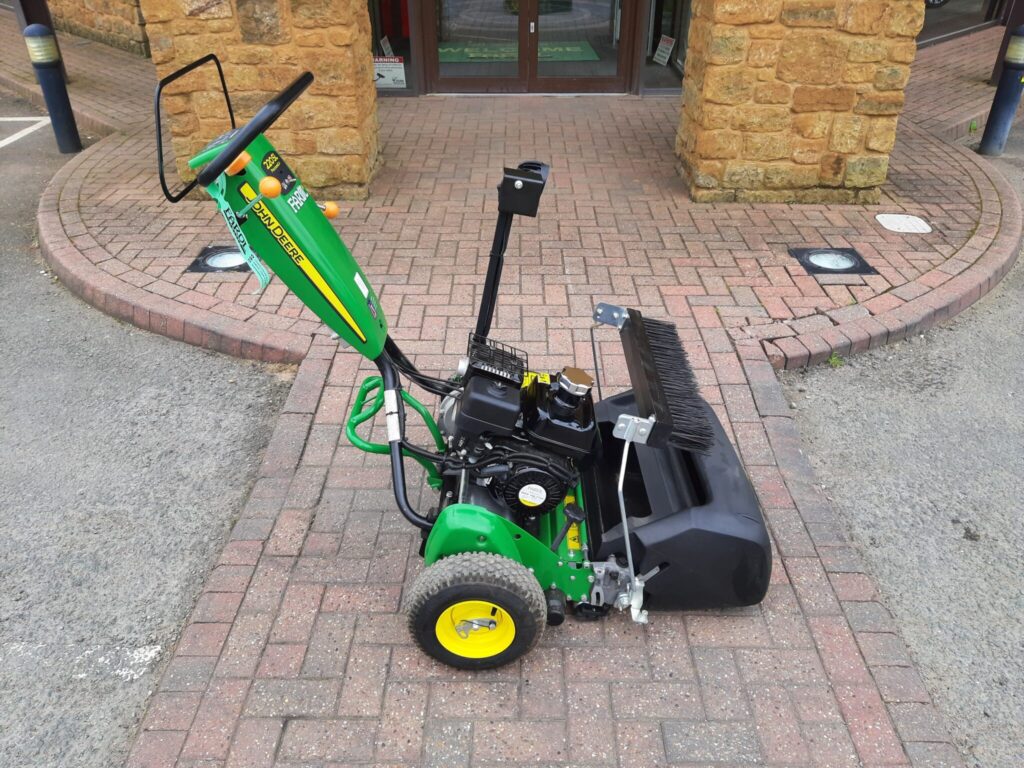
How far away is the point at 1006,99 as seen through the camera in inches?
286

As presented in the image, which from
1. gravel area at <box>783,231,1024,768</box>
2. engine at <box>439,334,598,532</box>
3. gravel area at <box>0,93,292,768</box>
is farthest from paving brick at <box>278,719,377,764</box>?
gravel area at <box>783,231,1024,768</box>

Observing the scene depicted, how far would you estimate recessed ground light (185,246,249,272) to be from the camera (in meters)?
5.12

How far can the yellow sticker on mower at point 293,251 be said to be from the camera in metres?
2.21

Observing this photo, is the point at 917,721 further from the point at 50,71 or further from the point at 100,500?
the point at 50,71

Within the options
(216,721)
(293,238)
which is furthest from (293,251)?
(216,721)

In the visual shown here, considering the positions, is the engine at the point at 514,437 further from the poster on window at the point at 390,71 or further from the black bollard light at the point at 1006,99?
the poster on window at the point at 390,71

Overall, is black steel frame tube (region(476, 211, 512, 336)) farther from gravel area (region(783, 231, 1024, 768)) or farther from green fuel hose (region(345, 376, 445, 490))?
gravel area (region(783, 231, 1024, 768))

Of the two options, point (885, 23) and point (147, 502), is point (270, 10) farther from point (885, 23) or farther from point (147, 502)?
point (885, 23)

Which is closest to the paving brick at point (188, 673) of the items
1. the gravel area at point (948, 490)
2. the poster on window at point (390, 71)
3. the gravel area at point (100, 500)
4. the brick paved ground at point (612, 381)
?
the brick paved ground at point (612, 381)

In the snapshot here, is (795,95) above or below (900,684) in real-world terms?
above

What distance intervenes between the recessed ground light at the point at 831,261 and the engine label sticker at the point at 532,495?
3266 mm

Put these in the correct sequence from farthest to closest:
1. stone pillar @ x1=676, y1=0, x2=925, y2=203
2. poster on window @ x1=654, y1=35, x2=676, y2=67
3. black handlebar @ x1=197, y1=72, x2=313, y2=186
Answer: poster on window @ x1=654, y1=35, x2=676, y2=67 → stone pillar @ x1=676, y1=0, x2=925, y2=203 → black handlebar @ x1=197, y1=72, x2=313, y2=186

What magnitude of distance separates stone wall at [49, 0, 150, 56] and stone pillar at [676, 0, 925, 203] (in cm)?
772

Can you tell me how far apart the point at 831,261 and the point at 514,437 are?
3.54m
